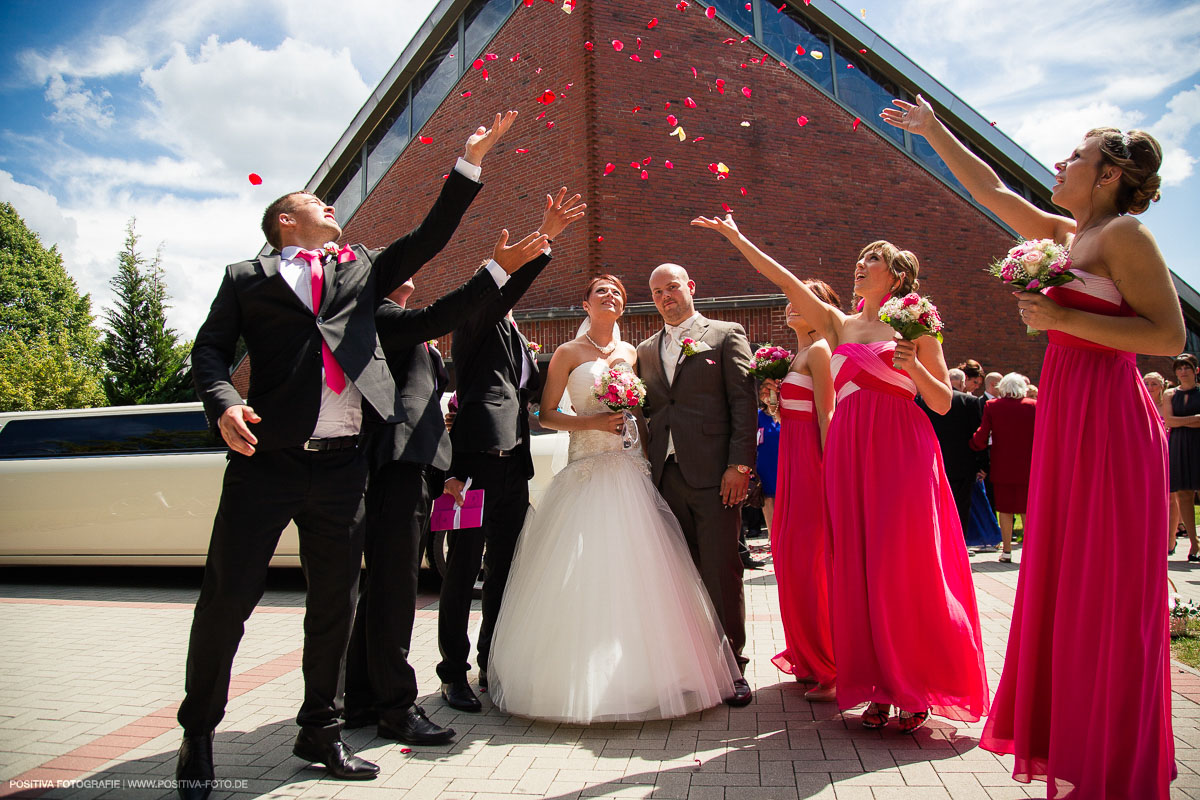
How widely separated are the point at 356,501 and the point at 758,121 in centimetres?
1407

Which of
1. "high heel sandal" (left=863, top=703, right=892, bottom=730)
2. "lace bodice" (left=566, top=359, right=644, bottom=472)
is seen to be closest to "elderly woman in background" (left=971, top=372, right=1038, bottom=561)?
"high heel sandal" (left=863, top=703, right=892, bottom=730)

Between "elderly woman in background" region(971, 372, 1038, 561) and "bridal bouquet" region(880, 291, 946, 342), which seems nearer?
"bridal bouquet" region(880, 291, 946, 342)

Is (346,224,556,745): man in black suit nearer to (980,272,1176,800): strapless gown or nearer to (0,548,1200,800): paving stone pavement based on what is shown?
(0,548,1200,800): paving stone pavement

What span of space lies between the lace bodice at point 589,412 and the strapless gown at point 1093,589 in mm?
2112

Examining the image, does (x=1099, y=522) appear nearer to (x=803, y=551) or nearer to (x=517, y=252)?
(x=803, y=551)

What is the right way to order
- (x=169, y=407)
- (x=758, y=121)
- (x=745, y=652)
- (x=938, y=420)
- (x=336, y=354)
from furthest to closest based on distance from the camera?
(x=758, y=121), (x=938, y=420), (x=169, y=407), (x=745, y=652), (x=336, y=354)

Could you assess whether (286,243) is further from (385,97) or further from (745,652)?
(385,97)

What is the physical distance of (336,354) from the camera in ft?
10.4

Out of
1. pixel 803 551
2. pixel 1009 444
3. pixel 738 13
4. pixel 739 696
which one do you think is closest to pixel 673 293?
pixel 803 551

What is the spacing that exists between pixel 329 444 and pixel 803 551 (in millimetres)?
2576

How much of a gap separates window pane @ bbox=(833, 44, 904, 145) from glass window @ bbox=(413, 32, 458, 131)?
8.46 m

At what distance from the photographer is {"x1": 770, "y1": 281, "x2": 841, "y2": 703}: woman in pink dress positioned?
4.14 metres

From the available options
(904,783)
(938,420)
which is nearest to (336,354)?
(904,783)

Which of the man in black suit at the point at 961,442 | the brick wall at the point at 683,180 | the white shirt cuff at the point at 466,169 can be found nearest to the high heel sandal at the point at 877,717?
the white shirt cuff at the point at 466,169
